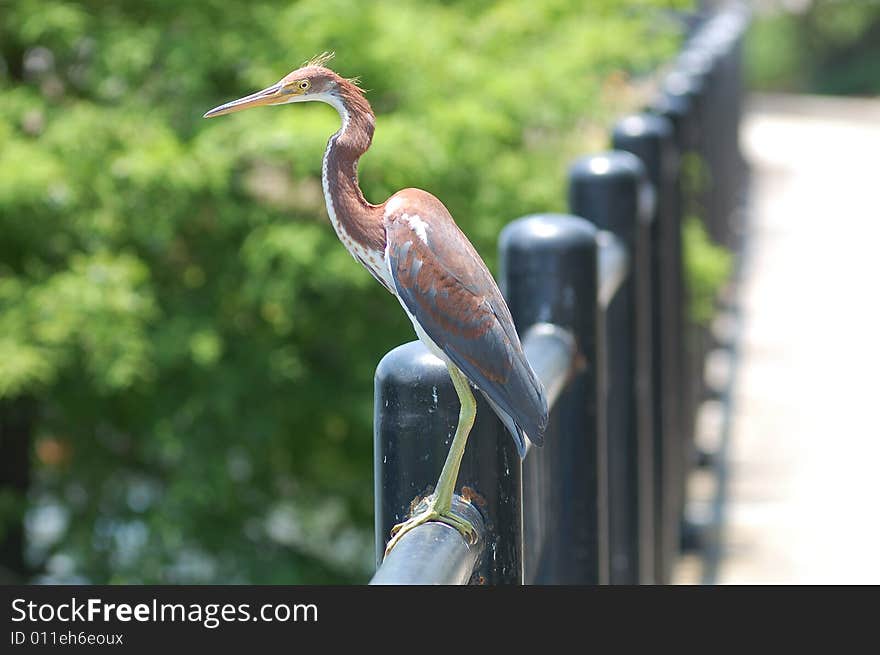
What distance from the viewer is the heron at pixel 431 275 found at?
4.50 ft

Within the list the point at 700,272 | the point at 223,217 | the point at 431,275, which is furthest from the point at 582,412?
the point at 700,272

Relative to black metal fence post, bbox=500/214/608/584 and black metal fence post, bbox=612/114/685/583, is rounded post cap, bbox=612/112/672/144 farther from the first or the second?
black metal fence post, bbox=500/214/608/584

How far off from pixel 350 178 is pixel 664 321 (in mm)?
3028

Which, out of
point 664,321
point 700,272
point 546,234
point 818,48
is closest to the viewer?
point 546,234

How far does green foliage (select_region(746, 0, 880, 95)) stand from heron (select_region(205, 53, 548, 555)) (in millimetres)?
23619

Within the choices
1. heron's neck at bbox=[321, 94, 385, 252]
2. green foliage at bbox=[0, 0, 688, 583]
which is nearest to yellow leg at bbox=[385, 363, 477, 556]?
heron's neck at bbox=[321, 94, 385, 252]

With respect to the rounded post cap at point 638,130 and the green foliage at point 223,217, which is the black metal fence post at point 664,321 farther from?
the green foliage at point 223,217

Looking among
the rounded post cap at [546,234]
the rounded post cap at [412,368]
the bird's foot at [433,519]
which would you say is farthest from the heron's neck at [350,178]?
the rounded post cap at [546,234]

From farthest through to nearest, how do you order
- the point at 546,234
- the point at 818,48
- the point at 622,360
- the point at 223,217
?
the point at 818,48 < the point at 223,217 < the point at 622,360 < the point at 546,234

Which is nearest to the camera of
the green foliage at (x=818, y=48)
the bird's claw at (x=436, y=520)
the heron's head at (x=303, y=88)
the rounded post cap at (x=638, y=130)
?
the heron's head at (x=303, y=88)

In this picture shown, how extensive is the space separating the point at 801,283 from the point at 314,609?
26.7 feet

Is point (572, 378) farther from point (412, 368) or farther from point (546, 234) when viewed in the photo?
point (412, 368)

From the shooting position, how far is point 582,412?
8.22 ft

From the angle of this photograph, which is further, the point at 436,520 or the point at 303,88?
the point at 436,520
